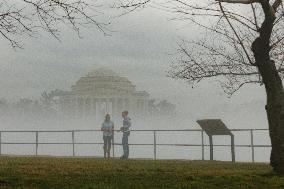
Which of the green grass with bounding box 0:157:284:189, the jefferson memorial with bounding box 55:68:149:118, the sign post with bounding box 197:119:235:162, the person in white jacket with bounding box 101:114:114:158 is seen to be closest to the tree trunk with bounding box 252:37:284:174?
the green grass with bounding box 0:157:284:189

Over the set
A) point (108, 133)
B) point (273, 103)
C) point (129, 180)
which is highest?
point (273, 103)

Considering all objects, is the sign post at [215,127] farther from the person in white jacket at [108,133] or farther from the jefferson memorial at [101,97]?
the jefferson memorial at [101,97]

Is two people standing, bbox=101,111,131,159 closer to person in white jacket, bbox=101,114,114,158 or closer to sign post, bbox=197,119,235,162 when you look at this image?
person in white jacket, bbox=101,114,114,158

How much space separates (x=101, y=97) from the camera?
141m

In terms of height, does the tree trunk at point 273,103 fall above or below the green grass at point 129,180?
above

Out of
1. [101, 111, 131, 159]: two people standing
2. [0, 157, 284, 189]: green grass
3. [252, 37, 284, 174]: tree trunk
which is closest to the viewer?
[0, 157, 284, 189]: green grass

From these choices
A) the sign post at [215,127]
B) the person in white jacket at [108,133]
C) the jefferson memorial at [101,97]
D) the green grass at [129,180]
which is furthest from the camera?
the jefferson memorial at [101,97]

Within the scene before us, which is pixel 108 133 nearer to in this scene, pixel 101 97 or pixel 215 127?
pixel 215 127

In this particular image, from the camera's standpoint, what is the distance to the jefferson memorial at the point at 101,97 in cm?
14025

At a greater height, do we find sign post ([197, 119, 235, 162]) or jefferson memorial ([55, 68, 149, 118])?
jefferson memorial ([55, 68, 149, 118])

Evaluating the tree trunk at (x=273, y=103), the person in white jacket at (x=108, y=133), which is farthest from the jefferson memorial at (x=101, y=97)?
the tree trunk at (x=273, y=103)

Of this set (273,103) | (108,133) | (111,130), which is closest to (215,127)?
(111,130)

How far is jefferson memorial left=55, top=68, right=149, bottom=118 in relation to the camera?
14025 centimetres

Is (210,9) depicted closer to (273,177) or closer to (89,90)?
(273,177)
